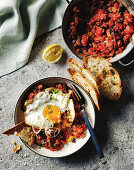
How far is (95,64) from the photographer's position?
12.3ft

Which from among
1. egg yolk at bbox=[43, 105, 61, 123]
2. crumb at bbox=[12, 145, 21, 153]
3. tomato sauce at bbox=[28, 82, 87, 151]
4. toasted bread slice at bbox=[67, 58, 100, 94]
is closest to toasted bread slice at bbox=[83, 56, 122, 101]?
toasted bread slice at bbox=[67, 58, 100, 94]

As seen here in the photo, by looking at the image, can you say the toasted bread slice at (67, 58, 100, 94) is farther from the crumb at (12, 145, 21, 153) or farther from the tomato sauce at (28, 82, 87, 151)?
the crumb at (12, 145, 21, 153)

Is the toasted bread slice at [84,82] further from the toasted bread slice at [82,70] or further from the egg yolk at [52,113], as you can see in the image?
the egg yolk at [52,113]

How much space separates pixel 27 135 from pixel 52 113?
22.0 inches

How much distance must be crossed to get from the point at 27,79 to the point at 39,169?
5.58 ft

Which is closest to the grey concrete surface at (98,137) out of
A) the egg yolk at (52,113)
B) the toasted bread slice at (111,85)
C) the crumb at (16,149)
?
the crumb at (16,149)

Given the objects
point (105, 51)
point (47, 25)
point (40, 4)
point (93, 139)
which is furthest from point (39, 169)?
point (40, 4)

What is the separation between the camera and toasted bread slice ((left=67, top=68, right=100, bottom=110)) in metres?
3.57

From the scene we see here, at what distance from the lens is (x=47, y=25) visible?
406cm

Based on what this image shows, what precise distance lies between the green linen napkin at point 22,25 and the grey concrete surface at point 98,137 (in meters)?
0.29

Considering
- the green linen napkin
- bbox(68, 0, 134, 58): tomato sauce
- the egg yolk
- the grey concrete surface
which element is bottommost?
the grey concrete surface

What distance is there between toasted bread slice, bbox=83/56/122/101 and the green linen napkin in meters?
1.03

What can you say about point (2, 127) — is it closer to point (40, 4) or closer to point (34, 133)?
point (34, 133)

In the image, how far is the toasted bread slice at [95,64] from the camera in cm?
369
